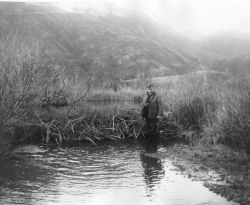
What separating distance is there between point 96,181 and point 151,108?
7.60 m

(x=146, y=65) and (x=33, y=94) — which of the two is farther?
(x=146, y=65)

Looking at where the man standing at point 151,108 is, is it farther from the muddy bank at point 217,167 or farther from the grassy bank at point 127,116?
the muddy bank at point 217,167

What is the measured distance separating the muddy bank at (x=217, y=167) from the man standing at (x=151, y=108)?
202 cm

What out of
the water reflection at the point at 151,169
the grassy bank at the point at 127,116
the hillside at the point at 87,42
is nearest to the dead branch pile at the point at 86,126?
the grassy bank at the point at 127,116

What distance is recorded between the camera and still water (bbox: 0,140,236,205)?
10055mm

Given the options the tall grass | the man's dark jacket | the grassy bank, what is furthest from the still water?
the man's dark jacket

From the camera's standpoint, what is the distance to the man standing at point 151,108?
1877 cm

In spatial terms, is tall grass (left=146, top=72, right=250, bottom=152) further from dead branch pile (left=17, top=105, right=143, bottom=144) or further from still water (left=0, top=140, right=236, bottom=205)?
still water (left=0, top=140, right=236, bottom=205)

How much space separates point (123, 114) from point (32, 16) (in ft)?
487

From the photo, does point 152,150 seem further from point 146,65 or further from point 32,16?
point 32,16

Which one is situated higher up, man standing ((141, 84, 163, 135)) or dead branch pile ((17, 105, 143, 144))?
man standing ((141, 84, 163, 135))

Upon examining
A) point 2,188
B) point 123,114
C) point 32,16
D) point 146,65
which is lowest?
point 2,188

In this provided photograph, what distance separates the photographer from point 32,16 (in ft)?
528

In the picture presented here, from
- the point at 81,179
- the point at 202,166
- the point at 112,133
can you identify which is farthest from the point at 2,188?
the point at 112,133
